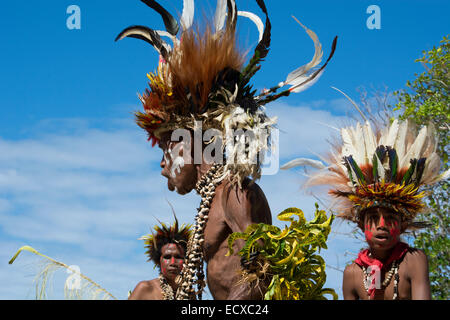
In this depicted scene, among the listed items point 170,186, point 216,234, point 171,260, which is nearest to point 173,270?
point 171,260

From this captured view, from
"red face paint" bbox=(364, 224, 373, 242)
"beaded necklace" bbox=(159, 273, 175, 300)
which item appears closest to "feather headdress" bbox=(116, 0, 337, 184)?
"red face paint" bbox=(364, 224, 373, 242)

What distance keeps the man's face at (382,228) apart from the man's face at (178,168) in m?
1.34

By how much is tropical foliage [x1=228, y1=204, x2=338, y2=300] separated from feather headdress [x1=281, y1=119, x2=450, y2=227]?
313mm

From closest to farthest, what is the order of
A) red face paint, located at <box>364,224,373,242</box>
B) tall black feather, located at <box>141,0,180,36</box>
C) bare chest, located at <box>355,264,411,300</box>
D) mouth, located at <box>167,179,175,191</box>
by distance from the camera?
bare chest, located at <box>355,264,411,300</box> → red face paint, located at <box>364,224,373,242</box> → mouth, located at <box>167,179,175,191</box> → tall black feather, located at <box>141,0,180,36</box>

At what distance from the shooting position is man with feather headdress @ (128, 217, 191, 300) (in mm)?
6375

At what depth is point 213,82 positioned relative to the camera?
15.1 ft

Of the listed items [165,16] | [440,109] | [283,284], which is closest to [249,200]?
[283,284]

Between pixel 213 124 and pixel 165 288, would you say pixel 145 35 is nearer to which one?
pixel 213 124

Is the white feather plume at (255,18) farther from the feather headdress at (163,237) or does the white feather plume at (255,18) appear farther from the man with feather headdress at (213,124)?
the feather headdress at (163,237)

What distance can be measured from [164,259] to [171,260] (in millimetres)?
94

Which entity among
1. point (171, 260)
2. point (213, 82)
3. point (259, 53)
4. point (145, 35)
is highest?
point (145, 35)

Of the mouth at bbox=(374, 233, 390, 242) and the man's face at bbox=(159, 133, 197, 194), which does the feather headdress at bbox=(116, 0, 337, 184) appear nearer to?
the man's face at bbox=(159, 133, 197, 194)

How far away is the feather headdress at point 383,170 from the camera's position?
13.9 ft

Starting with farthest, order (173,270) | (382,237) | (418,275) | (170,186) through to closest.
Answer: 1. (173,270)
2. (170,186)
3. (382,237)
4. (418,275)
